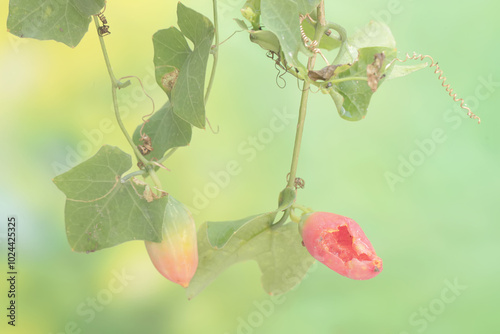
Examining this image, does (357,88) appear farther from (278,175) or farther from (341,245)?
(278,175)

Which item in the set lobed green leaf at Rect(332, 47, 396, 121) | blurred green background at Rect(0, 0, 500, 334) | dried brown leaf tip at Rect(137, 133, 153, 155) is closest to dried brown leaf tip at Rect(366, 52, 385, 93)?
lobed green leaf at Rect(332, 47, 396, 121)

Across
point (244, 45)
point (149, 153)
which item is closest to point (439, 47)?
point (244, 45)

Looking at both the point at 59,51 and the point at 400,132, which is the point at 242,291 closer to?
the point at 400,132

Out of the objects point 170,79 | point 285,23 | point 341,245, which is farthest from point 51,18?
point 341,245

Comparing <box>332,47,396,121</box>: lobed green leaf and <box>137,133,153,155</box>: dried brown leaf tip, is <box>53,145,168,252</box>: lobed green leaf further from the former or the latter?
<box>332,47,396,121</box>: lobed green leaf

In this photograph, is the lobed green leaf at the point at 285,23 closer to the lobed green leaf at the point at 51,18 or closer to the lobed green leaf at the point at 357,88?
the lobed green leaf at the point at 357,88

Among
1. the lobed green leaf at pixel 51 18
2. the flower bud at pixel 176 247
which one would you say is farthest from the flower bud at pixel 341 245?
the lobed green leaf at pixel 51 18
